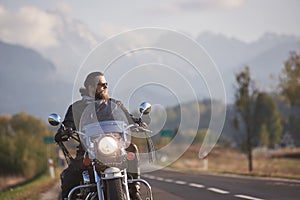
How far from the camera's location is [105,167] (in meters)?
6.89

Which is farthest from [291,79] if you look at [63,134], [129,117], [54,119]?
[54,119]

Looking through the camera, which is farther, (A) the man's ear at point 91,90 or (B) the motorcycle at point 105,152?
(A) the man's ear at point 91,90

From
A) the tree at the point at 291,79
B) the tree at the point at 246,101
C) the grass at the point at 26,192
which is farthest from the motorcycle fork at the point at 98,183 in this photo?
the tree at the point at 291,79

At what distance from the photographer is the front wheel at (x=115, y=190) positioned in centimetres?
658

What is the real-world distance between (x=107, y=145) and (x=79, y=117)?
91 cm

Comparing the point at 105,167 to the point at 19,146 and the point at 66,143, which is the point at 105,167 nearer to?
the point at 66,143

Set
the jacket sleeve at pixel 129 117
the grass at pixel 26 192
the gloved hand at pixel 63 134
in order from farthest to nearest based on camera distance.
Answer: the grass at pixel 26 192 < the jacket sleeve at pixel 129 117 < the gloved hand at pixel 63 134

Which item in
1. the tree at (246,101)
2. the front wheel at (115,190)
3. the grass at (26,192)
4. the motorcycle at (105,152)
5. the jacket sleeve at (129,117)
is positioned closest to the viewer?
the front wheel at (115,190)

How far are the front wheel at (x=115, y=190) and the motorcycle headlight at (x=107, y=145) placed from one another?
1.07ft

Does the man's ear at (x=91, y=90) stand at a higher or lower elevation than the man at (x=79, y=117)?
higher

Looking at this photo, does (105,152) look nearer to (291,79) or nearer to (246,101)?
(246,101)

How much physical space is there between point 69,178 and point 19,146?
43.6 metres

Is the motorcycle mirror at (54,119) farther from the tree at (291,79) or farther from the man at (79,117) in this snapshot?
the tree at (291,79)

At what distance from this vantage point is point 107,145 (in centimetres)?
679
